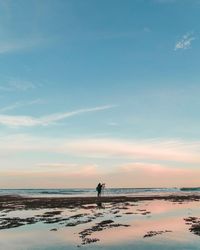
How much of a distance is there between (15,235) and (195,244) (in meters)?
12.2

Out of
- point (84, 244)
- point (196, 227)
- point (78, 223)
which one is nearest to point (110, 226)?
point (78, 223)

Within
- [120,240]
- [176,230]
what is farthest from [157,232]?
[120,240]

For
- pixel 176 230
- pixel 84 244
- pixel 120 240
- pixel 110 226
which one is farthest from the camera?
pixel 110 226

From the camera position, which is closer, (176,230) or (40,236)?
(40,236)

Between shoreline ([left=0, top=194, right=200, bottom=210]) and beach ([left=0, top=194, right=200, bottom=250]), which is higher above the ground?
shoreline ([left=0, top=194, right=200, bottom=210])

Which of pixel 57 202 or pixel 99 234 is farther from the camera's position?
pixel 57 202

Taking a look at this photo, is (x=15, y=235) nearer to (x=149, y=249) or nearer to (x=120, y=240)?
(x=120, y=240)

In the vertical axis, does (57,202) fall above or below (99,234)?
above

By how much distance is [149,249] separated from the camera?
2277 cm

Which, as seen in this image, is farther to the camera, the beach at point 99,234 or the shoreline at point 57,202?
the shoreline at point 57,202

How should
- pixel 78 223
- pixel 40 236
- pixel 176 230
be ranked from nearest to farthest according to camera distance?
pixel 40 236 → pixel 176 230 → pixel 78 223

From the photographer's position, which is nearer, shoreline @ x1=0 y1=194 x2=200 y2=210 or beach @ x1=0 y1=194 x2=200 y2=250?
beach @ x1=0 y1=194 x2=200 y2=250

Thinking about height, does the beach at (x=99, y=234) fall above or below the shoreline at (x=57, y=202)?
below

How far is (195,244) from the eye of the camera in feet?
79.0
